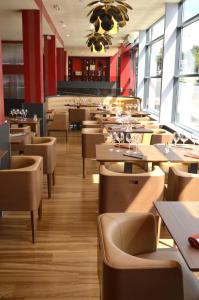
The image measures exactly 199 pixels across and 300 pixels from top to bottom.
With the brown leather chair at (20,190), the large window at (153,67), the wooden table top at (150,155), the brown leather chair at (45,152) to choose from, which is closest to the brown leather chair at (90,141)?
the brown leather chair at (45,152)

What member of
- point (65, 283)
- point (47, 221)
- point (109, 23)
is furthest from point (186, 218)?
point (109, 23)

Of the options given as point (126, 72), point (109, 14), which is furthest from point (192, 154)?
point (126, 72)

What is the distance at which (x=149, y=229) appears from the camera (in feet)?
7.23

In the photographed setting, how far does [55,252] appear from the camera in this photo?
3.36 m

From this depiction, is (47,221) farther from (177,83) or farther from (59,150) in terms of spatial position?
(177,83)

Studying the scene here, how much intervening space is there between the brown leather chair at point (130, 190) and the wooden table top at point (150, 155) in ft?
1.02

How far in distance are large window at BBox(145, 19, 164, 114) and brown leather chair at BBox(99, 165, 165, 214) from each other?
7.49m

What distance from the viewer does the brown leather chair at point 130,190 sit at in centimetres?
336

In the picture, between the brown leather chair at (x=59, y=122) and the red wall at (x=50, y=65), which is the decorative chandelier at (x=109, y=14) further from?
the red wall at (x=50, y=65)

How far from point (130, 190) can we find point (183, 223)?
4.25 feet

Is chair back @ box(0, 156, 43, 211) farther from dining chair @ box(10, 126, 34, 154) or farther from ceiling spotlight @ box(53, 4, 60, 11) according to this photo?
ceiling spotlight @ box(53, 4, 60, 11)

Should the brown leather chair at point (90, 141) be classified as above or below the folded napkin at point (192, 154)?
below

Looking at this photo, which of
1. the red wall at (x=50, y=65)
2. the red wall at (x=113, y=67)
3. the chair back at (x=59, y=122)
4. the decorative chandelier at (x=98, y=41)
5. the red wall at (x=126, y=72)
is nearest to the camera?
the decorative chandelier at (x=98, y=41)

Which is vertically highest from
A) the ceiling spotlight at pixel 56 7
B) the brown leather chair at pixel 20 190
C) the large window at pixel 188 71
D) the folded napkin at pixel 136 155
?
the ceiling spotlight at pixel 56 7
